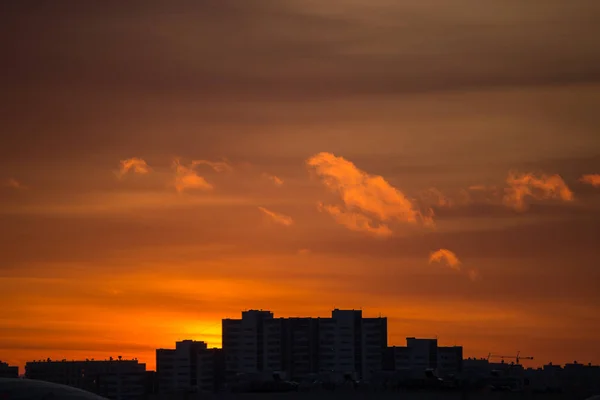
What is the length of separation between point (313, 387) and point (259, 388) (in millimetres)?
6157

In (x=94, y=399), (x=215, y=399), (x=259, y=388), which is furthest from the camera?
(x=259, y=388)

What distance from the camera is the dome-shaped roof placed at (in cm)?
7051

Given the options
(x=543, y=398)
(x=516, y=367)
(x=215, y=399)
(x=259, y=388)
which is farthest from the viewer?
(x=516, y=367)

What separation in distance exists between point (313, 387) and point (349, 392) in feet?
39.5

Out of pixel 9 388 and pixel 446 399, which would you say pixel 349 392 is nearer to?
pixel 446 399

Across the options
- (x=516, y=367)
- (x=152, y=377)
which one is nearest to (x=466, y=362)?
(x=516, y=367)

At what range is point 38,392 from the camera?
71.8 metres

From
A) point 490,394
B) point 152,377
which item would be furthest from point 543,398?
point 152,377

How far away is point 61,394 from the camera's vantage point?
233 feet

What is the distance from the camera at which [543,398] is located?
98.7 metres

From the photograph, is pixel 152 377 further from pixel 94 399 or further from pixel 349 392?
pixel 94 399

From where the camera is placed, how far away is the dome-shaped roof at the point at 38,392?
70.5 meters

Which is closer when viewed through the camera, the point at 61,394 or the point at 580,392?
the point at 61,394

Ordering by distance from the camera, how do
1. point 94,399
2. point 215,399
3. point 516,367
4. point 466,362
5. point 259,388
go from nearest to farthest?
point 94,399 → point 215,399 → point 259,388 → point 516,367 → point 466,362
